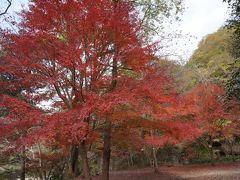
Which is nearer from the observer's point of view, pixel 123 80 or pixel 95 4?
pixel 95 4

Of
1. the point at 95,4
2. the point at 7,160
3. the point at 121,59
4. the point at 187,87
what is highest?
the point at 187,87

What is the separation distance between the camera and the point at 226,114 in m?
25.5

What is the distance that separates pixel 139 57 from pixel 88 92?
7.23 ft

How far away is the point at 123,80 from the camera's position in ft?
37.9

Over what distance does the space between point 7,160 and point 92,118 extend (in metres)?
12.1

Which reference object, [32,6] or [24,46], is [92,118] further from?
[32,6]

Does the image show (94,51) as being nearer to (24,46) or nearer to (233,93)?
(24,46)

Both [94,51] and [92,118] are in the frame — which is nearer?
[94,51]

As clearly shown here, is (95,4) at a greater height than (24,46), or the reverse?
(95,4)

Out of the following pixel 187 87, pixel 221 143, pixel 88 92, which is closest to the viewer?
pixel 88 92

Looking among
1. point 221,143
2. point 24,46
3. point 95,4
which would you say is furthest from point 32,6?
point 221,143

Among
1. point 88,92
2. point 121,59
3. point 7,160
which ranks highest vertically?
point 121,59

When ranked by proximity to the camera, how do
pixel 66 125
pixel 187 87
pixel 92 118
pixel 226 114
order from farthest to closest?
pixel 187 87
pixel 226 114
pixel 92 118
pixel 66 125

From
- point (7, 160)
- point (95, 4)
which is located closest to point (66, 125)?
point (95, 4)
